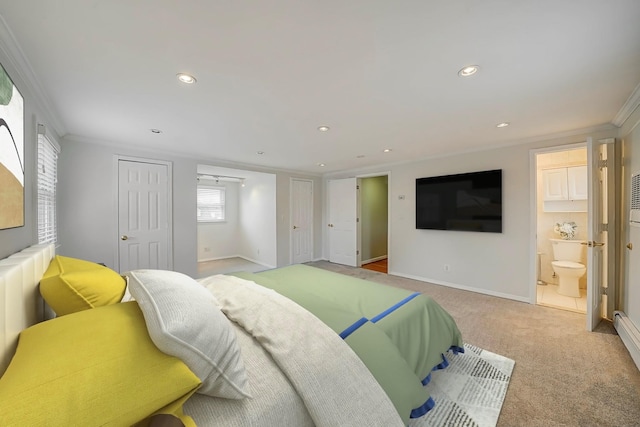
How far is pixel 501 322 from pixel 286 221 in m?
4.17

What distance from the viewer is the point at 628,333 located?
222cm

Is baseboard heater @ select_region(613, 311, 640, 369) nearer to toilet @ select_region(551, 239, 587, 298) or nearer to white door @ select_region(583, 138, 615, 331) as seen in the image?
white door @ select_region(583, 138, 615, 331)

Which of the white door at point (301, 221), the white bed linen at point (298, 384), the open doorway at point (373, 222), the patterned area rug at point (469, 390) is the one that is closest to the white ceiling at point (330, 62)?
the white bed linen at point (298, 384)

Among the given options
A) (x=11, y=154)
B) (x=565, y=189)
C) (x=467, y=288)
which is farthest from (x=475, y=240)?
(x=11, y=154)

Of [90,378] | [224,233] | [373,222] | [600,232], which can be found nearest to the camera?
[90,378]

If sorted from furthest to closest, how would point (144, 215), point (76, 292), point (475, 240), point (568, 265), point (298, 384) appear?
point (475, 240)
point (144, 215)
point (568, 265)
point (76, 292)
point (298, 384)

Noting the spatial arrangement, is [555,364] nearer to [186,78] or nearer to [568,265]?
[568,265]

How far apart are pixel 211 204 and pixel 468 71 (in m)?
6.18

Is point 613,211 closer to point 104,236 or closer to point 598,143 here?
point 598,143

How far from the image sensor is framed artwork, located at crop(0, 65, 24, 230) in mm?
1283

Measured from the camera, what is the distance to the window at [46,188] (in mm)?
2150

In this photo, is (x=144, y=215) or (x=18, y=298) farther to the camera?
(x=144, y=215)

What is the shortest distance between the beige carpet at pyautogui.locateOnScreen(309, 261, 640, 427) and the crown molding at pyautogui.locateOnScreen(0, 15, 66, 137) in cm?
366

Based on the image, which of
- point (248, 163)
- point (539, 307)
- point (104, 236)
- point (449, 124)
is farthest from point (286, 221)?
point (539, 307)
